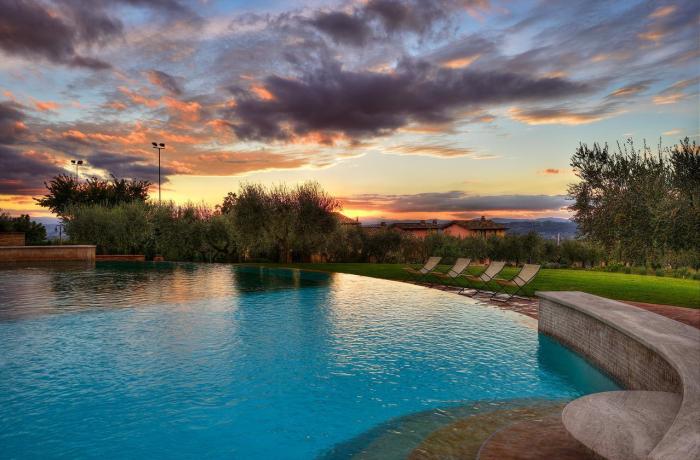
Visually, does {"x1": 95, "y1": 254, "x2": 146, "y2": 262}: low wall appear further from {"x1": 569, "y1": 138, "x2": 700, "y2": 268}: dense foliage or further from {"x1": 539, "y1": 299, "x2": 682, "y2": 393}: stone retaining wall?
{"x1": 539, "y1": 299, "x2": 682, "y2": 393}: stone retaining wall

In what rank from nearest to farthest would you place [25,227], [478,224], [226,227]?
1. [226,227]
2. [25,227]
3. [478,224]

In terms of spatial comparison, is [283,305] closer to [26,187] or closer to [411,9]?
[411,9]

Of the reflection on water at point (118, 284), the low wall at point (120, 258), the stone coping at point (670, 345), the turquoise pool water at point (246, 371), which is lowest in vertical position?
the turquoise pool water at point (246, 371)

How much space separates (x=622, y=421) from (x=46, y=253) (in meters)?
30.4

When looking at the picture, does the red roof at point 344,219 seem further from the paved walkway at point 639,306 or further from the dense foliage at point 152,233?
the paved walkway at point 639,306

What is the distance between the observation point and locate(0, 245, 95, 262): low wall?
24703mm

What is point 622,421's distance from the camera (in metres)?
3.16

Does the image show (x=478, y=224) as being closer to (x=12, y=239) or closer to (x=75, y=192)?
(x=75, y=192)

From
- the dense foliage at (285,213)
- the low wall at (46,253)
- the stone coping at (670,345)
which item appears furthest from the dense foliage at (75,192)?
the stone coping at (670,345)

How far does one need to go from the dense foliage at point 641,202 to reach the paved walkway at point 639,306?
3.40 meters

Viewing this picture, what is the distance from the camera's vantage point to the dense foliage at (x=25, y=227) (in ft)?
96.0

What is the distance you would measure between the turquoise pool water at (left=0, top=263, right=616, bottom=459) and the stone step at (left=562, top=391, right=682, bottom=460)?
6.83 feet

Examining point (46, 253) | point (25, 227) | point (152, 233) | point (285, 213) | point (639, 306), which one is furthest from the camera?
point (25, 227)

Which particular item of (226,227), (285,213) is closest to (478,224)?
(226,227)
